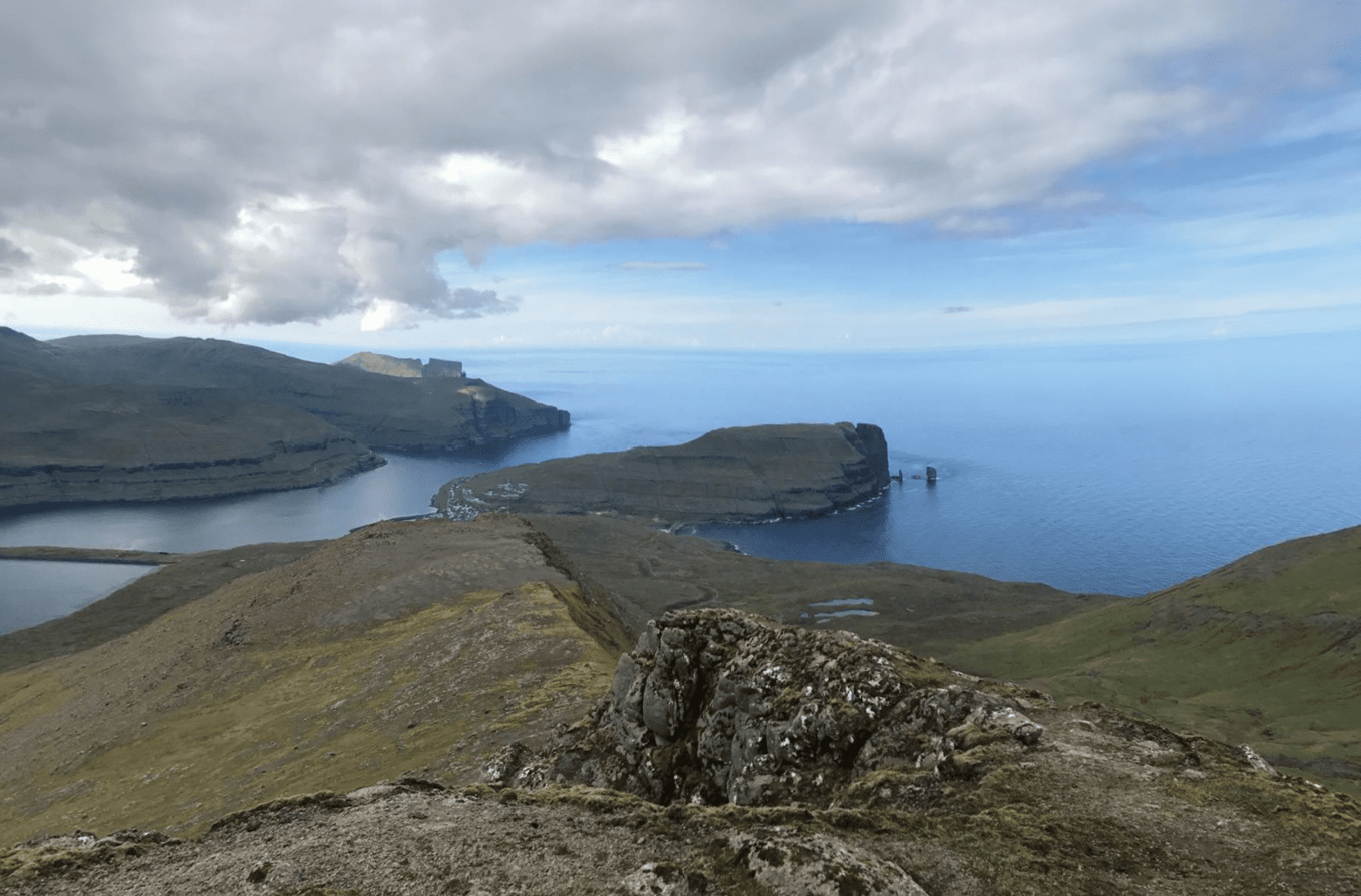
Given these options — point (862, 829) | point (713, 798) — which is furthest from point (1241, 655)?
point (862, 829)

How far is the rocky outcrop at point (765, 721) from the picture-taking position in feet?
72.0

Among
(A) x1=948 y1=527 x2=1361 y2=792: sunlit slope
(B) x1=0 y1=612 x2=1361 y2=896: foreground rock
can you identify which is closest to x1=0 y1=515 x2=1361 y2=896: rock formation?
(B) x1=0 y1=612 x2=1361 y2=896: foreground rock

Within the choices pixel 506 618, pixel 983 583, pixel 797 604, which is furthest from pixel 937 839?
pixel 983 583

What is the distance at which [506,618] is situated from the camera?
56.7 meters

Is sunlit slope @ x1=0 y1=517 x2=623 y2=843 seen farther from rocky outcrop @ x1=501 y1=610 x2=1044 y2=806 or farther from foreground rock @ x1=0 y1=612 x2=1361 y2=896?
foreground rock @ x1=0 y1=612 x2=1361 y2=896

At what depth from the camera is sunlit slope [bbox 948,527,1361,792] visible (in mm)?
71250

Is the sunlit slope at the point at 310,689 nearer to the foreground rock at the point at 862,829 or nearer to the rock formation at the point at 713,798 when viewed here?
the rock formation at the point at 713,798

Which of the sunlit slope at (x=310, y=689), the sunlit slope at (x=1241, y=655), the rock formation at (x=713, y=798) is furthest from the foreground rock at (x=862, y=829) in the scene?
the sunlit slope at (x=1241, y=655)

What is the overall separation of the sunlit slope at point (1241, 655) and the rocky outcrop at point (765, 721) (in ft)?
186

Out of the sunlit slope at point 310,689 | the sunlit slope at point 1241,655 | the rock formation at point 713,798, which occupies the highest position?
the rock formation at point 713,798

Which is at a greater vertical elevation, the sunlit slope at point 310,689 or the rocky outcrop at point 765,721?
the rocky outcrop at point 765,721

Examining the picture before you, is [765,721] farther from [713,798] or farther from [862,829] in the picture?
[862,829]

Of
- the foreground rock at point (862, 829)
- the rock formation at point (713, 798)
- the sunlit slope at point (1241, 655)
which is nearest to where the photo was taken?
the foreground rock at point (862, 829)

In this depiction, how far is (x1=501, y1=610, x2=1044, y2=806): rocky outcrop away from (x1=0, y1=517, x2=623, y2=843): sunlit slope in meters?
10.2
